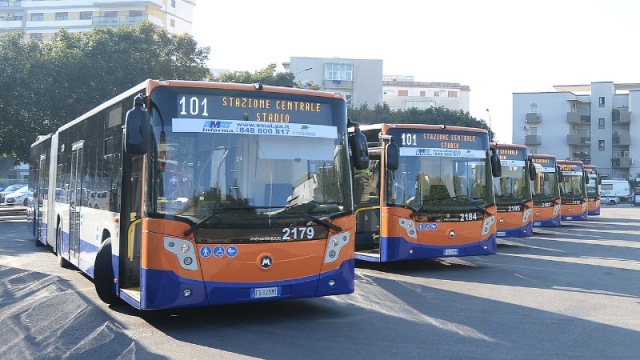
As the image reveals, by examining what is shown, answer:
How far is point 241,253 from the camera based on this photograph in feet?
28.0

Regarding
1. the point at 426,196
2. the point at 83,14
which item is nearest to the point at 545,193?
the point at 426,196

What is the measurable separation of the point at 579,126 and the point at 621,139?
5.24 m

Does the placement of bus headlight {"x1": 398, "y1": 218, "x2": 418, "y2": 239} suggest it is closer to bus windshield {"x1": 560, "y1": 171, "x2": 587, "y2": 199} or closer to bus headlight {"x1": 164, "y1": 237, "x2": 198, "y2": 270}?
bus headlight {"x1": 164, "y1": 237, "x2": 198, "y2": 270}

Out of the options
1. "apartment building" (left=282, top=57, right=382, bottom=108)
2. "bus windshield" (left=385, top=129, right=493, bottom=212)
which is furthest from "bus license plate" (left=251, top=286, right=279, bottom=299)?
"apartment building" (left=282, top=57, right=382, bottom=108)

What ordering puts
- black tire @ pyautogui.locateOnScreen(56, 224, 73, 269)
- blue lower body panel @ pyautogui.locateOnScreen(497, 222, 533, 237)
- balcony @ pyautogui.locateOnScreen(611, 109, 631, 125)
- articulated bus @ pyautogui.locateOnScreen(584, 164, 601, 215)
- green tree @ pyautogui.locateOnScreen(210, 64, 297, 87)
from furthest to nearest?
balcony @ pyautogui.locateOnScreen(611, 109, 631, 125) < green tree @ pyautogui.locateOnScreen(210, 64, 297, 87) < articulated bus @ pyautogui.locateOnScreen(584, 164, 601, 215) < blue lower body panel @ pyautogui.locateOnScreen(497, 222, 533, 237) < black tire @ pyautogui.locateOnScreen(56, 224, 73, 269)

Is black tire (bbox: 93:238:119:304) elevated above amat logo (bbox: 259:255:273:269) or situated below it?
below

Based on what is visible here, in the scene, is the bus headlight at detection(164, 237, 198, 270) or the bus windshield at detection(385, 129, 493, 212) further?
the bus windshield at detection(385, 129, 493, 212)

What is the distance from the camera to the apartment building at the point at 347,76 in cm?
8381

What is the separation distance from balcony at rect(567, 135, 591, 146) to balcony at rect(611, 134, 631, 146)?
2.74 metres

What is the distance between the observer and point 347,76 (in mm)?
86000

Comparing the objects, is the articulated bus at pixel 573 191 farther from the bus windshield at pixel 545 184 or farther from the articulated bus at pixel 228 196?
the articulated bus at pixel 228 196

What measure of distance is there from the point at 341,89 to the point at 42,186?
69019 millimetres

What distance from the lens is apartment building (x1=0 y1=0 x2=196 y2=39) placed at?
294ft

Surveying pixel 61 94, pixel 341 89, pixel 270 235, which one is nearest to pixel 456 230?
pixel 270 235
